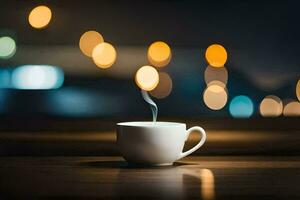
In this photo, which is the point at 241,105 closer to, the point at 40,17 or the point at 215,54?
the point at 215,54

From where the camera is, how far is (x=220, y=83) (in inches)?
80.6

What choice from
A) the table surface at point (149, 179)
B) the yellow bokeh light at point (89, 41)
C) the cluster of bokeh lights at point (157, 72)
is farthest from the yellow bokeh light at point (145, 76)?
the table surface at point (149, 179)

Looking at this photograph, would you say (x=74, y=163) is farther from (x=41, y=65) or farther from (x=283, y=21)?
(x=283, y=21)

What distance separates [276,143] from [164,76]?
634 millimetres

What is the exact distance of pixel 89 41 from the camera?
5.78 ft

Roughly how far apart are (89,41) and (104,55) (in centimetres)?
9

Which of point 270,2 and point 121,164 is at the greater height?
point 270,2

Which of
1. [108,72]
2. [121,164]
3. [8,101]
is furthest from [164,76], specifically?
[121,164]

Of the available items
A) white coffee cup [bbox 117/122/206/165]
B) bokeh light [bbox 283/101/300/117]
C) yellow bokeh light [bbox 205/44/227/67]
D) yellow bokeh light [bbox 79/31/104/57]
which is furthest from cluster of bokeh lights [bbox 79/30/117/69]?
white coffee cup [bbox 117/122/206/165]

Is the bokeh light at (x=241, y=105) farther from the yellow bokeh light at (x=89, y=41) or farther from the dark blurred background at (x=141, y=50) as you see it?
the yellow bokeh light at (x=89, y=41)

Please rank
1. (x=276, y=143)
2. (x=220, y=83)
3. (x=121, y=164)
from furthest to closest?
(x=220, y=83) → (x=276, y=143) → (x=121, y=164)

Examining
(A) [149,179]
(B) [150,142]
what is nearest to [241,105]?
(B) [150,142]

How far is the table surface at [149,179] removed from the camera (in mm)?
768

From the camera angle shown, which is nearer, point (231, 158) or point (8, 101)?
point (231, 158)
